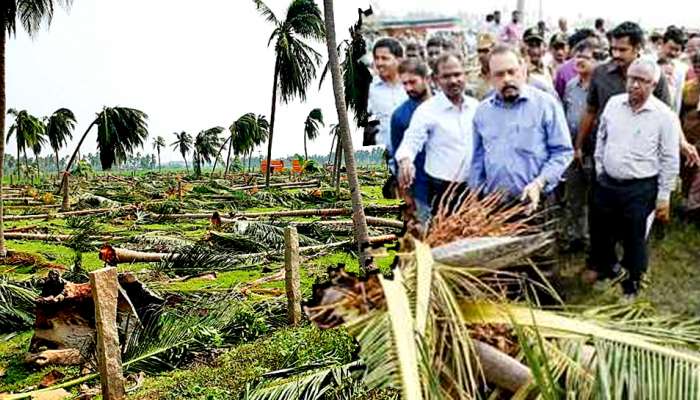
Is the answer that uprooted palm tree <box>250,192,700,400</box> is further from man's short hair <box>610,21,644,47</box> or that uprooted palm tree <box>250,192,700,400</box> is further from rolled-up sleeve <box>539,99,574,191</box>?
man's short hair <box>610,21,644,47</box>

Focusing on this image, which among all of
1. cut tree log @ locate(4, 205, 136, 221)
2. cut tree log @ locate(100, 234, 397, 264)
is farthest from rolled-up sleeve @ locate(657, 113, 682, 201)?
cut tree log @ locate(4, 205, 136, 221)

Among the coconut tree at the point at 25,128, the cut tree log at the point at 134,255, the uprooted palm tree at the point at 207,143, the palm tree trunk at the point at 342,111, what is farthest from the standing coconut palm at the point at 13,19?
the uprooted palm tree at the point at 207,143

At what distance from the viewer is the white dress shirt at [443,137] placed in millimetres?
2486

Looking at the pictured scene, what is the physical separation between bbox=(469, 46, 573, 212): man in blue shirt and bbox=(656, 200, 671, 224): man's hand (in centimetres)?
36

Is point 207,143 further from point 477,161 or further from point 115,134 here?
point 477,161

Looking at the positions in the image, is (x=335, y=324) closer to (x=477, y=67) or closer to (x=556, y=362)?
(x=556, y=362)

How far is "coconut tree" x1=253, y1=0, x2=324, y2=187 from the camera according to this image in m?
22.5

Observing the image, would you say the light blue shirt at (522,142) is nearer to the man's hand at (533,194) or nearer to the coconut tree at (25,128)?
the man's hand at (533,194)

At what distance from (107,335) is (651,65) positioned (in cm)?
454

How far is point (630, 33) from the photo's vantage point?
8.11 ft

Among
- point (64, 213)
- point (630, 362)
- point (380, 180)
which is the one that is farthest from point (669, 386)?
point (380, 180)

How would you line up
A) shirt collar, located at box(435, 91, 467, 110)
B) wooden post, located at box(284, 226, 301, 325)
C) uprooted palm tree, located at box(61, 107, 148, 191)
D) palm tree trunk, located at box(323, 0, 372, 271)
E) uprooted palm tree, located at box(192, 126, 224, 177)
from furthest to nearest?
uprooted palm tree, located at box(192, 126, 224, 177) < uprooted palm tree, located at box(61, 107, 148, 191) < palm tree trunk, located at box(323, 0, 372, 271) < wooden post, located at box(284, 226, 301, 325) < shirt collar, located at box(435, 91, 467, 110)

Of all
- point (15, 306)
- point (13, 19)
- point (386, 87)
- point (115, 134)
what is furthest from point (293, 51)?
point (386, 87)

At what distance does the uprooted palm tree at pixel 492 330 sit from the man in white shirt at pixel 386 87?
0.43 meters
